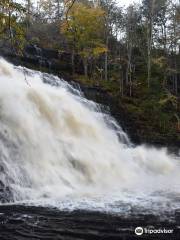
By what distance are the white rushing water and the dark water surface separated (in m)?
0.88

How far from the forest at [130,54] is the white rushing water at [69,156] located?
4051 millimetres

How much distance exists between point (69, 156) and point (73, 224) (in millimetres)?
6015

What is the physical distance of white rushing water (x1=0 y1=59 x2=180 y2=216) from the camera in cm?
1124

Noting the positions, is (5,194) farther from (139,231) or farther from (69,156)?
(139,231)

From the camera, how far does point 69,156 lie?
1434cm

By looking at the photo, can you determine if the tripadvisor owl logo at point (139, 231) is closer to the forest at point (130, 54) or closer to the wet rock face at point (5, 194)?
the wet rock face at point (5, 194)

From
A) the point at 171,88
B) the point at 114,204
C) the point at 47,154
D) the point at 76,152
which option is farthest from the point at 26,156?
the point at 171,88

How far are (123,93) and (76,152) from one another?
1392 cm

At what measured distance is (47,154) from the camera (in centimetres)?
1382

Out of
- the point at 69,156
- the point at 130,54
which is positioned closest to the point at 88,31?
the point at 130,54

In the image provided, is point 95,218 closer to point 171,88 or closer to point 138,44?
point 171,88

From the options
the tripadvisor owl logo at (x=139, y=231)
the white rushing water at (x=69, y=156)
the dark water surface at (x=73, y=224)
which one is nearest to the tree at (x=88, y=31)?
the white rushing water at (x=69, y=156)

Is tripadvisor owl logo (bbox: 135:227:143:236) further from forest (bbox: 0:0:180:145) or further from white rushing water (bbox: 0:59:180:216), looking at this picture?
forest (bbox: 0:0:180:145)

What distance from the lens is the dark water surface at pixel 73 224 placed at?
7637 mm
